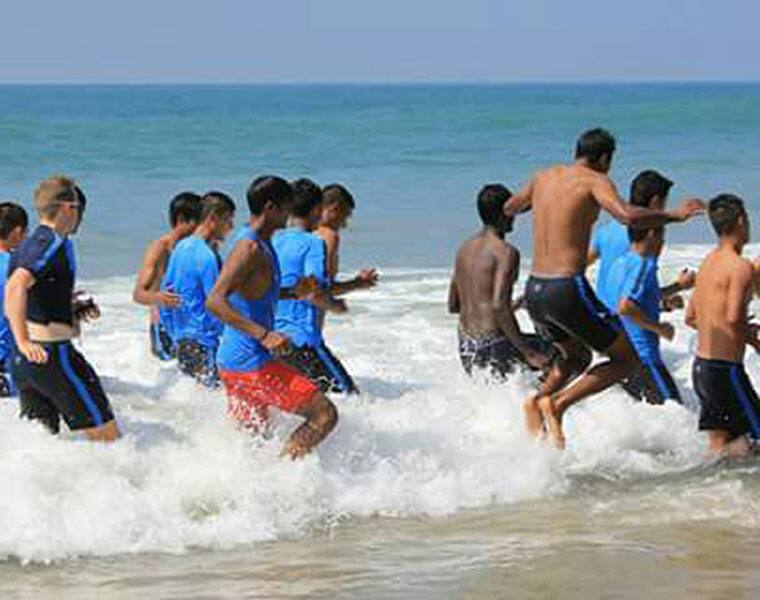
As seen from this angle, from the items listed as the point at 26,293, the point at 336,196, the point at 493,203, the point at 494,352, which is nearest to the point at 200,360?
the point at 336,196

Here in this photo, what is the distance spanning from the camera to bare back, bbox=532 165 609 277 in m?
8.02

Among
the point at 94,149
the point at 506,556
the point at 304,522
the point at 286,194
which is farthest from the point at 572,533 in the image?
the point at 94,149

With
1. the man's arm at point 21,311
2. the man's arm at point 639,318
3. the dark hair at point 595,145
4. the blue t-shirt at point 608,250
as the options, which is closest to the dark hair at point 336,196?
the blue t-shirt at point 608,250

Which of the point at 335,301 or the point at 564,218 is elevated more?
the point at 564,218

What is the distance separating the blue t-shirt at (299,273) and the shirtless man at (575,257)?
4.16 feet

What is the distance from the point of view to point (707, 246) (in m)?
19.1

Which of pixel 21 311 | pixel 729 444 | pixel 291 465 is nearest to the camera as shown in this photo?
pixel 21 311

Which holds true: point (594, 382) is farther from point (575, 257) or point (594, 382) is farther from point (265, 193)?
point (265, 193)

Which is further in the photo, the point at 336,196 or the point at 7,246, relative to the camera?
the point at 336,196

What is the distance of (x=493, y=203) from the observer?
881cm

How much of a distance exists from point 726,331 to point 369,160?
3249 cm

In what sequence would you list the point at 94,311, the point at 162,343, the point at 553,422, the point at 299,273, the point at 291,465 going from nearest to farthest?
the point at 291,465
the point at 94,311
the point at 553,422
the point at 299,273
the point at 162,343

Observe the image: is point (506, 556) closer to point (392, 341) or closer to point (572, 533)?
point (572, 533)

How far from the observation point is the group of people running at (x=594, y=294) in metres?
7.96
